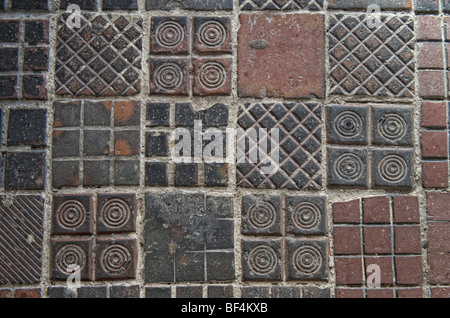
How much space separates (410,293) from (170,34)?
1.91 m

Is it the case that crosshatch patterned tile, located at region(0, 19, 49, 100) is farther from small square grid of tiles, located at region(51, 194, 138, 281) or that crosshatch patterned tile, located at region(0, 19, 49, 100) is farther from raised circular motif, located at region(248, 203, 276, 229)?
raised circular motif, located at region(248, 203, 276, 229)

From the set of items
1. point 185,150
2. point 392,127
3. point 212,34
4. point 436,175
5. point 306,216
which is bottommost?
point 306,216

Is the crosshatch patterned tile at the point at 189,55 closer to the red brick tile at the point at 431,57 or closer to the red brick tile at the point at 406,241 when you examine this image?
the red brick tile at the point at 431,57

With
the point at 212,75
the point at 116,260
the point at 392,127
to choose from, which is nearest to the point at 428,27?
the point at 392,127

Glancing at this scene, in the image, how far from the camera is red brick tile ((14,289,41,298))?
1.98 m

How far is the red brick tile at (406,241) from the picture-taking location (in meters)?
1.99

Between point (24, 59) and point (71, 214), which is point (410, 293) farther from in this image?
point (24, 59)

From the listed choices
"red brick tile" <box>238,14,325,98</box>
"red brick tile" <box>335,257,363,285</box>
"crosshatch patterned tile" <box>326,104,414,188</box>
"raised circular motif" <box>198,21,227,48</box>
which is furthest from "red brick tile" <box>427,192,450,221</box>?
"raised circular motif" <box>198,21,227,48</box>

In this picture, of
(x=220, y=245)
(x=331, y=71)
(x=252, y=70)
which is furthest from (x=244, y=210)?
(x=331, y=71)

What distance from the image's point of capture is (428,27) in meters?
2.07

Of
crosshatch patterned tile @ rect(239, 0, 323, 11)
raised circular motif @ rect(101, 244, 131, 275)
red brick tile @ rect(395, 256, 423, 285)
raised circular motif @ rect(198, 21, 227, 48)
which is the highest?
crosshatch patterned tile @ rect(239, 0, 323, 11)

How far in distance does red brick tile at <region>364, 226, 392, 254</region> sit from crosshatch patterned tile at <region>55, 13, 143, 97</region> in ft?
4.84

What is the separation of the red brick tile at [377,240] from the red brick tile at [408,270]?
3.3 inches
